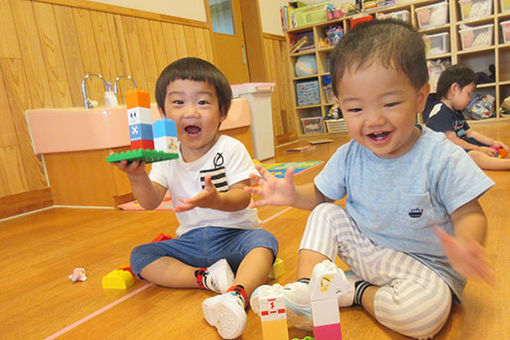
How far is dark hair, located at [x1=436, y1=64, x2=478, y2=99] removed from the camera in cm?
182

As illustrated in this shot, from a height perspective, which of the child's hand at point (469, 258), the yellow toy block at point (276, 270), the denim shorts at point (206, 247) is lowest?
the yellow toy block at point (276, 270)

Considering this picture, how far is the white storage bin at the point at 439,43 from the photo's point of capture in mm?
3537

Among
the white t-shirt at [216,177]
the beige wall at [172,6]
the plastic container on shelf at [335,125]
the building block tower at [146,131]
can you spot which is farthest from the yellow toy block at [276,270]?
the plastic container on shelf at [335,125]

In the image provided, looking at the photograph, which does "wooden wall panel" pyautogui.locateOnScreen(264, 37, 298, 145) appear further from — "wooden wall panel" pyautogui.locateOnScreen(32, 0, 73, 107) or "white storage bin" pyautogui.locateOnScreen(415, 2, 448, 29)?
"wooden wall panel" pyautogui.locateOnScreen(32, 0, 73, 107)

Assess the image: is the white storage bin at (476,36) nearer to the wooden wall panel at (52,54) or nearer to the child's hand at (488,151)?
the child's hand at (488,151)

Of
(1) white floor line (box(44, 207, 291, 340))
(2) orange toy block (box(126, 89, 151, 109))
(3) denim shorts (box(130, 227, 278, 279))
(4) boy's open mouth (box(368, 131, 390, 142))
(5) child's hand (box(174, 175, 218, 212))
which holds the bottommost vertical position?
(1) white floor line (box(44, 207, 291, 340))

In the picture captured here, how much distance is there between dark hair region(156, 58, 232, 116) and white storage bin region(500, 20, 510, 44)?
3340 millimetres

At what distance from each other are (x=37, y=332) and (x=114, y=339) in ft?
0.59

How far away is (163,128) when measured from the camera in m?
0.73

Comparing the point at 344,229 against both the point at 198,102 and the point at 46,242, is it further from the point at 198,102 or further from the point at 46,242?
the point at 46,242

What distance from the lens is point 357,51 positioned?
2.01ft

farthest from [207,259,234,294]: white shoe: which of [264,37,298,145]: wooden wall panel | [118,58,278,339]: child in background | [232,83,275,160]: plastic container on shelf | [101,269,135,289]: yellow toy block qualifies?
[264,37,298,145]: wooden wall panel

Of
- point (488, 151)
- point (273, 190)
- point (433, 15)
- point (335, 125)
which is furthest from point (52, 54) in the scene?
point (433, 15)

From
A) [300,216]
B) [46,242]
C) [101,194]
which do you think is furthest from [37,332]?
[101,194]
